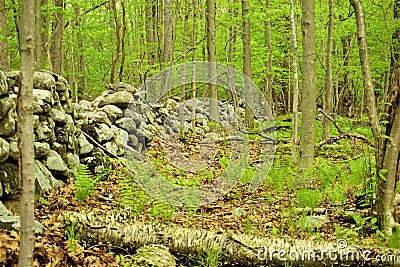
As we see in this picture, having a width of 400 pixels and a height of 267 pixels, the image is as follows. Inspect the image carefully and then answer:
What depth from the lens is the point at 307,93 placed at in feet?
24.1

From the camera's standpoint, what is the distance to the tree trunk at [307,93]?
7.18 m

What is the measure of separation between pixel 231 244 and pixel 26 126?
2.24m

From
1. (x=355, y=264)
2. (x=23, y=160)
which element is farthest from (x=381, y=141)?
(x=23, y=160)

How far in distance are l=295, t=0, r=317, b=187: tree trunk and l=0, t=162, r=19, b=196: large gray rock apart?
4.61 metres

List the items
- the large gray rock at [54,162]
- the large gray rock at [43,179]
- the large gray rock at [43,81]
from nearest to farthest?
the large gray rock at [43,179], the large gray rock at [54,162], the large gray rock at [43,81]

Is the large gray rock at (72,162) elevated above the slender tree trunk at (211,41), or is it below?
below

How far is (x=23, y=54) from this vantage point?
252 centimetres

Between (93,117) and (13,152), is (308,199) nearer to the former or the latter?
(13,152)

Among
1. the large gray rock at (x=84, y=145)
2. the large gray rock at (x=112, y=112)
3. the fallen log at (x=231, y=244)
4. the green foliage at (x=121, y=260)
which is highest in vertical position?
the large gray rock at (x=112, y=112)

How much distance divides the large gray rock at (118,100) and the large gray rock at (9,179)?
639cm

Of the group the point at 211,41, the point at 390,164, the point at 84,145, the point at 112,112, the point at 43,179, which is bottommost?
the point at 43,179

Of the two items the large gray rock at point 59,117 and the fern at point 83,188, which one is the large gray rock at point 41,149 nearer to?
the fern at point 83,188
